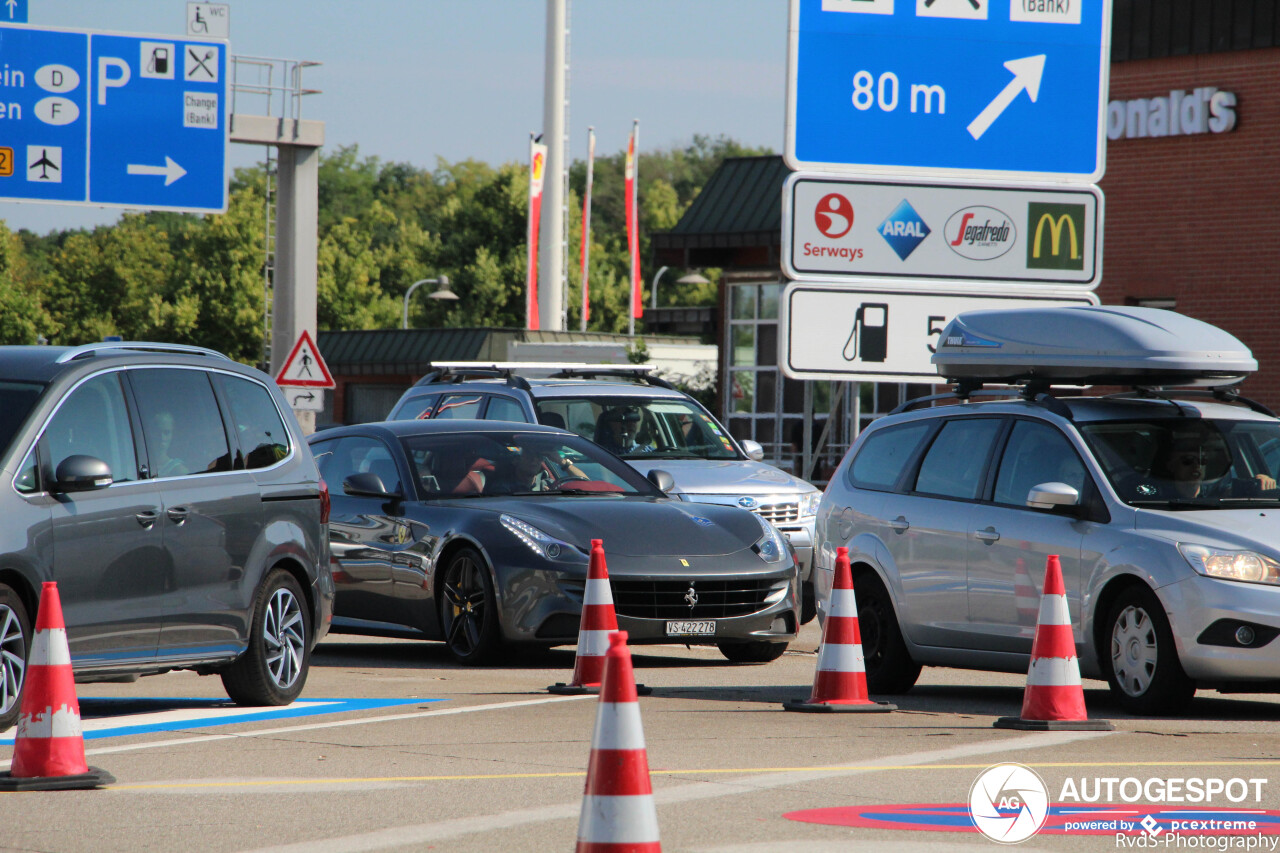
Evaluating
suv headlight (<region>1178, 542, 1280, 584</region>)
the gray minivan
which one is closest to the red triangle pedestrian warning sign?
the gray minivan

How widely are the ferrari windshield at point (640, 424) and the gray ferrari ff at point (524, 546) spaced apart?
9.58ft

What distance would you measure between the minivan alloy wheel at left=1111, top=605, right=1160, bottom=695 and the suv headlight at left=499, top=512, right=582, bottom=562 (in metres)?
3.51

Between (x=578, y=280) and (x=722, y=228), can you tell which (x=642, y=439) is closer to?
(x=722, y=228)

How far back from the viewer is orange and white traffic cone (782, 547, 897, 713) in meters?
9.77

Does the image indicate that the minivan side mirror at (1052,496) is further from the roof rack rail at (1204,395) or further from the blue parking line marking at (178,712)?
the blue parking line marking at (178,712)

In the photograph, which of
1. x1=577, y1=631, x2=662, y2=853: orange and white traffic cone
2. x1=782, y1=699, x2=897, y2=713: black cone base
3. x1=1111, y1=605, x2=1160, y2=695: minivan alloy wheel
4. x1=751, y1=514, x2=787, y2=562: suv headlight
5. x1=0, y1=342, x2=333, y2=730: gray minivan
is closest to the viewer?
x1=577, y1=631, x2=662, y2=853: orange and white traffic cone

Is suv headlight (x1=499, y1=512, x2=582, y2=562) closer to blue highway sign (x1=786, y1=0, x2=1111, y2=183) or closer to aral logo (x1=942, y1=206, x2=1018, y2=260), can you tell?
blue highway sign (x1=786, y1=0, x2=1111, y2=183)

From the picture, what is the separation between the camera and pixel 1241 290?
1021 inches

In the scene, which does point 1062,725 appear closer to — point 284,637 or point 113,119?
point 284,637

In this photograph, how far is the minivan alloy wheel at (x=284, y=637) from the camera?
32.7 ft

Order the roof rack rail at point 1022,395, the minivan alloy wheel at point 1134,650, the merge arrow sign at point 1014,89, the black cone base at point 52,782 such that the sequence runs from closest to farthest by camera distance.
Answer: the black cone base at point 52,782, the minivan alloy wheel at point 1134,650, the roof rack rail at point 1022,395, the merge arrow sign at point 1014,89

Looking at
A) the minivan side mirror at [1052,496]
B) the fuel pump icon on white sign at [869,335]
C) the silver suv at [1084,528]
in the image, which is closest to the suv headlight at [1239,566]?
the silver suv at [1084,528]

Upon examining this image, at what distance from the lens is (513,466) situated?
528 inches

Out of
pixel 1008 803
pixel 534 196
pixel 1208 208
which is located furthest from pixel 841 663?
pixel 534 196
